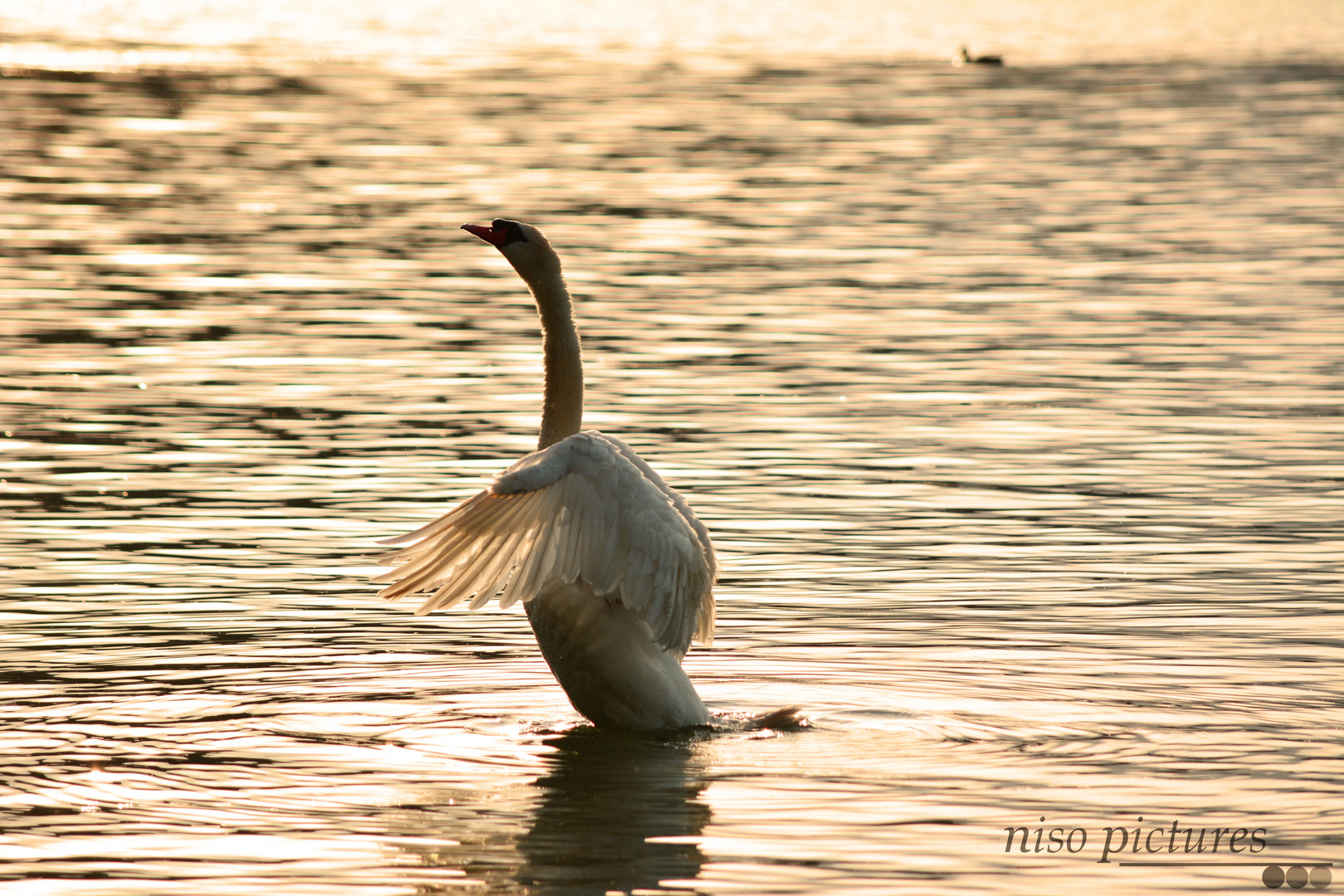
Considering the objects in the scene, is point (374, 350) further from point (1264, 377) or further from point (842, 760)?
point (842, 760)

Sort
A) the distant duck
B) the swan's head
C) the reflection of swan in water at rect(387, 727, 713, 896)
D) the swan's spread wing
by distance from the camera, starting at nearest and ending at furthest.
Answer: the reflection of swan in water at rect(387, 727, 713, 896)
the swan's spread wing
the swan's head
the distant duck

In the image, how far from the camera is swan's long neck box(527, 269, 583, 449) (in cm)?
1108

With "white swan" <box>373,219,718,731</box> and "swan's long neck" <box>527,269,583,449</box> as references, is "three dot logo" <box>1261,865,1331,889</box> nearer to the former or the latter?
"white swan" <box>373,219,718,731</box>

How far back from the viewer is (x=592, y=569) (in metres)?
10.0

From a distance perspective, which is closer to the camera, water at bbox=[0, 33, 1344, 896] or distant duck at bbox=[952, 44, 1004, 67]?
water at bbox=[0, 33, 1344, 896]

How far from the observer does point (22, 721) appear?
413 inches

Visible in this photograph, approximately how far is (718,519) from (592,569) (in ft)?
18.0

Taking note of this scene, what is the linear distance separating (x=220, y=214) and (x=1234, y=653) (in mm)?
24364

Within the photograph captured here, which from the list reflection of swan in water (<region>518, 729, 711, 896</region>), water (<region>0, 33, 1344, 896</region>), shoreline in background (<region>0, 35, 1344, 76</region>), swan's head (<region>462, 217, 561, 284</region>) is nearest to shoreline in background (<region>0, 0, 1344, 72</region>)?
shoreline in background (<region>0, 35, 1344, 76</region>)

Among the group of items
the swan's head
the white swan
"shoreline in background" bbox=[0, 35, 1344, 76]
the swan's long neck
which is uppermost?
the swan's head

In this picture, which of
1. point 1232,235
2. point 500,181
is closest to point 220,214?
point 500,181

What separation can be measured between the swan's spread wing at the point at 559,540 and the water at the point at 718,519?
32.2 inches

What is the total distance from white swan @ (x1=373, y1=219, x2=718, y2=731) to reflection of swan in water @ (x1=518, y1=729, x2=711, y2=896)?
0.94 ft

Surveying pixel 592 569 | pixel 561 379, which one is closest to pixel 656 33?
pixel 561 379
